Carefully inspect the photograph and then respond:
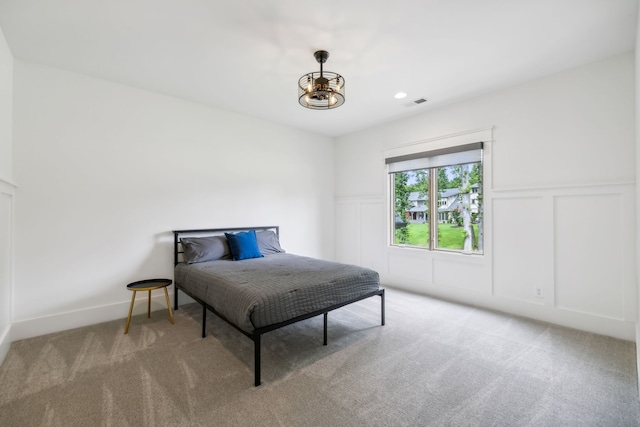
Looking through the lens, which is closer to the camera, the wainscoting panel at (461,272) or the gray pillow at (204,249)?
the gray pillow at (204,249)

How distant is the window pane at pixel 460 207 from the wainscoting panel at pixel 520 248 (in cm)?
28

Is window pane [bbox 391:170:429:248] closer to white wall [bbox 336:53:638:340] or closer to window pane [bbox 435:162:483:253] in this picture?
window pane [bbox 435:162:483:253]

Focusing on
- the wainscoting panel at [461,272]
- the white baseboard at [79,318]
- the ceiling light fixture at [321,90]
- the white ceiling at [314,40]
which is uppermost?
the white ceiling at [314,40]

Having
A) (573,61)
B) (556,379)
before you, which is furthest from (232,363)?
(573,61)

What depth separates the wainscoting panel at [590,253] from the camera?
2801mm

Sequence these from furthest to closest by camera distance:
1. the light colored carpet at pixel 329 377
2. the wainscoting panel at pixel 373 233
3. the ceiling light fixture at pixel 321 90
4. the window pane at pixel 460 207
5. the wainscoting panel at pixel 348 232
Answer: the wainscoting panel at pixel 348 232, the wainscoting panel at pixel 373 233, the window pane at pixel 460 207, the ceiling light fixture at pixel 321 90, the light colored carpet at pixel 329 377

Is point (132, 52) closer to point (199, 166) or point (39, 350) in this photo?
point (199, 166)

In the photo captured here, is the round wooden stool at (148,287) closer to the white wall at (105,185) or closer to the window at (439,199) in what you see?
the white wall at (105,185)

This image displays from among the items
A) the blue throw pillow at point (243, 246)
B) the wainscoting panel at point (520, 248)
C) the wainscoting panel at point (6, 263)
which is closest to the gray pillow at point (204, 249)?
the blue throw pillow at point (243, 246)

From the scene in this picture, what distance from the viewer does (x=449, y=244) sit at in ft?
13.8

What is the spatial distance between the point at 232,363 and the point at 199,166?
8.90 ft

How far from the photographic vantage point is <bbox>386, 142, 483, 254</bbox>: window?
390 centimetres

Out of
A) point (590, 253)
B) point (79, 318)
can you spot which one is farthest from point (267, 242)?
point (590, 253)

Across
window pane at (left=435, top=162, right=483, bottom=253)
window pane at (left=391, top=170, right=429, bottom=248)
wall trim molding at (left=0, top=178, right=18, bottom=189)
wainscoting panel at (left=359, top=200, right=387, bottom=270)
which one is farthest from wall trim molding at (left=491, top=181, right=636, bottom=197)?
wall trim molding at (left=0, top=178, right=18, bottom=189)
